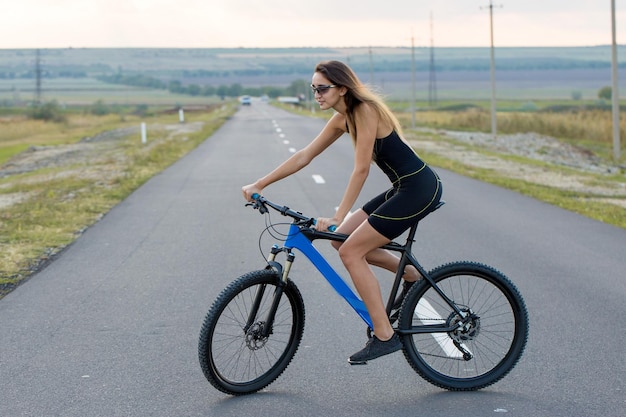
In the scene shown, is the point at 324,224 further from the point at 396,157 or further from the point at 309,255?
the point at 396,157

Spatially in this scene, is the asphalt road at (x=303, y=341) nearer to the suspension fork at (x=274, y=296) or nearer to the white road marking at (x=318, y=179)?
the suspension fork at (x=274, y=296)

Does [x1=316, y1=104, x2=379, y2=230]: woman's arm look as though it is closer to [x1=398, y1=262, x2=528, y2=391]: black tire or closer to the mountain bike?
the mountain bike

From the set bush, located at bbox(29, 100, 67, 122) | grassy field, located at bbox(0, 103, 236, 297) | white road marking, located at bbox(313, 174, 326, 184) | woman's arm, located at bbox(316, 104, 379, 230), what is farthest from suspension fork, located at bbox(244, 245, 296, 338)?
bush, located at bbox(29, 100, 67, 122)

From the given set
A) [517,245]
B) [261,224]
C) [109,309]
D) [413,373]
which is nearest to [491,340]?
[413,373]

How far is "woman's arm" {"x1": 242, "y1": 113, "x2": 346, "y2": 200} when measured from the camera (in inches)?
213

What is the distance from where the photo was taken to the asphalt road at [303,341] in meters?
5.32

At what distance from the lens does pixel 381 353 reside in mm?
5414

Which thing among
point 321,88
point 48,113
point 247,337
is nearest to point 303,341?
point 247,337

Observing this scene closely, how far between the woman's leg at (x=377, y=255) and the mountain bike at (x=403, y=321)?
0.07m

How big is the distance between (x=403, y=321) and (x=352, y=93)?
132 cm

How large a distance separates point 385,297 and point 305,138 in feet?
94.2

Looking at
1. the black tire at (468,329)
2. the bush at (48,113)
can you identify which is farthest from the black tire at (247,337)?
the bush at (48,113)

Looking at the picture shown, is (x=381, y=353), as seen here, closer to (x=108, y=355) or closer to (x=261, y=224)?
(x=108, y=355)

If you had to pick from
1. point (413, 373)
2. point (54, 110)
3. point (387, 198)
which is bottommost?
point (413, 373)
